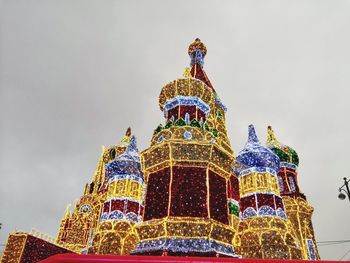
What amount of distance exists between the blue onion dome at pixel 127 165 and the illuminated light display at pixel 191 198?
5cm

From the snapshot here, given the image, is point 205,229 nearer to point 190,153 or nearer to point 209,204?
point 209,204

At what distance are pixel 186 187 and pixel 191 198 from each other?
50cm

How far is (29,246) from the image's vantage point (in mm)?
16375

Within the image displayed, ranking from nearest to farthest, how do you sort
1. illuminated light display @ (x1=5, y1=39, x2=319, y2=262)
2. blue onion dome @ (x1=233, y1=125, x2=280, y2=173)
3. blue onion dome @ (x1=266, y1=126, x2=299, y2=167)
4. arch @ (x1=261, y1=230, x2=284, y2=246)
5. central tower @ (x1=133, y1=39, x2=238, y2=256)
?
1. central tower @ (x1=133, y1=39, x2=238, y2=256)
2. illuminated light display @ (x1=5, y1=39, x2=319, y2=262)
3. arch @ (x1=261, y1=230, x2=284, y2=246)
4. blue onion dome @ (x1=233, y1=125, x2=280, y2=173)
5. blue onion dome @ (x1=266, y1=126, x2=299, y2=167)

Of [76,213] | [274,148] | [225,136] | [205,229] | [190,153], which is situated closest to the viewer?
[205,229]

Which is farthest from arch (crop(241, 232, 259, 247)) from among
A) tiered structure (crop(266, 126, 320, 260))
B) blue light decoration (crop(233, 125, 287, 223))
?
tiered structure (crop(266, 126, 320, 260))

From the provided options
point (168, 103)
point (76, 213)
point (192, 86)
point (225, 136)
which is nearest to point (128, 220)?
point (168, 103)

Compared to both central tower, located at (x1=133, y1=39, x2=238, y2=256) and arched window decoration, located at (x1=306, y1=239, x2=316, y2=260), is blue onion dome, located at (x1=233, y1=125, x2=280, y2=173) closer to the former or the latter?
central tower, located at (x1=133, y1=39, x2=238, y2=256)

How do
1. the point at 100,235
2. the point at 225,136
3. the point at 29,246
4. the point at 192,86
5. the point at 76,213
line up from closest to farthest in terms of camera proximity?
the point at 100,235 → the point at 192,86 → the point at 29,246 → the point at 225,136 → the point at 76,213

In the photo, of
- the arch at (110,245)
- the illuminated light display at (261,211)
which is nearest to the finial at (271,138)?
the illuminated light display at (261,211)

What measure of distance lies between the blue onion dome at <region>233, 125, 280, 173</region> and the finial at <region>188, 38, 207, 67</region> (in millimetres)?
11169

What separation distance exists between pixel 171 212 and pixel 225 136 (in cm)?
951

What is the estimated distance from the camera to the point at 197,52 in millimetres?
22875

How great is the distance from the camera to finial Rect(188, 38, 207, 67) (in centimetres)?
2270
